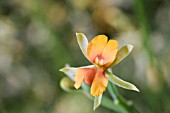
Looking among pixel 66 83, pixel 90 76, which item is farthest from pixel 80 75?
pixel 66 83

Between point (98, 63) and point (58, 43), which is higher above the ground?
point (98, 63)

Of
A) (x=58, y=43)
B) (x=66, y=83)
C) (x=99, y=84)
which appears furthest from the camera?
(x=58, y=43)

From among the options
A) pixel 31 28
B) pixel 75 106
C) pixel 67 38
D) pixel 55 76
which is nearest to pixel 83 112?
pixel 75 106

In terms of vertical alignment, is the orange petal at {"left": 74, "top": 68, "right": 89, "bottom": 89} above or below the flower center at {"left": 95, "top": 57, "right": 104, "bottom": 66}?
below

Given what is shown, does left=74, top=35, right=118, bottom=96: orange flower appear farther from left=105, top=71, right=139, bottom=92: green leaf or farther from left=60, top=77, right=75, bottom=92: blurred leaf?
left=60, top=77, right=75, bottom=92: blurred leaf

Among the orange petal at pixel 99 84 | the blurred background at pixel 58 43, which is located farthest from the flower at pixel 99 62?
the blurred background at pixel 58 43

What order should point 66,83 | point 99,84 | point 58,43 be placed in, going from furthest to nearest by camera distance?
1. point 58,43
2. point 66,83
3. point 99,84

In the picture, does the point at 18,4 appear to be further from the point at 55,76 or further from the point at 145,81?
the point at 145,81

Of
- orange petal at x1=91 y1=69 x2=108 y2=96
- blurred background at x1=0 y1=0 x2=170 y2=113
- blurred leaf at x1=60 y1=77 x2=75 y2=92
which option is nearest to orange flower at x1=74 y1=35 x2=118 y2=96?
orange petal at x1=91 y1=69 x2=108 y2=96

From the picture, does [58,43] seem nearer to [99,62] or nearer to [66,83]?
[66,83]
